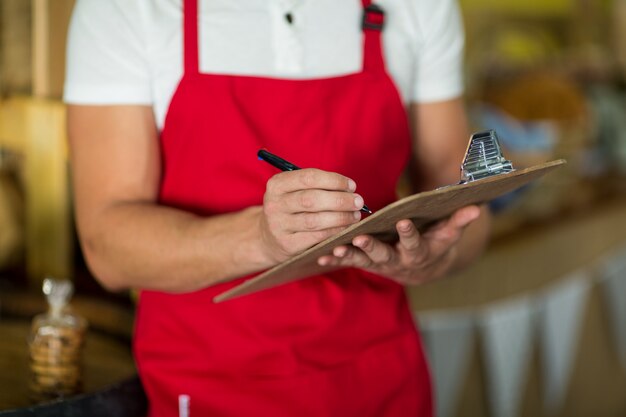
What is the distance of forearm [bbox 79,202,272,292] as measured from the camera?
1.09 m

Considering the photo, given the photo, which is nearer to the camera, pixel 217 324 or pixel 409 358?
pixel 217 324

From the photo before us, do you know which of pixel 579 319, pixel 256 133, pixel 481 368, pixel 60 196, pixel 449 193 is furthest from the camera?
pixel 579 319

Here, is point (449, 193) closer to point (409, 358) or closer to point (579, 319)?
point (409, 358)

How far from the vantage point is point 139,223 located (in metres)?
1.14

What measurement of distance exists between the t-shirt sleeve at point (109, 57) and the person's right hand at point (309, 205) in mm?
313

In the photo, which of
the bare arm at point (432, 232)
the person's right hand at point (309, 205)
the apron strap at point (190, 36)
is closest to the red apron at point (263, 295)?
the apron strap at point (190, 36)

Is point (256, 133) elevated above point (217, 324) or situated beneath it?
elevated above

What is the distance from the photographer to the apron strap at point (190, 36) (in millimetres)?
1190

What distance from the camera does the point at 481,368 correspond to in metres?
2.62

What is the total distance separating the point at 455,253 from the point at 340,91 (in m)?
0.29

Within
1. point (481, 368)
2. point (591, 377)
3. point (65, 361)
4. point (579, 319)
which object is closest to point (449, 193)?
point (65, 361)

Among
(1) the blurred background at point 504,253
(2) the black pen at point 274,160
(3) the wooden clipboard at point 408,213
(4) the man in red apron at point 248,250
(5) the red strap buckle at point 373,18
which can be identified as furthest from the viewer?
(1) the blurred background at point 504,253

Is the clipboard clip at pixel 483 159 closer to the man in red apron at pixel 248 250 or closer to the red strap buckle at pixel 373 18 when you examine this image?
the man in red apron at pixel 248 250

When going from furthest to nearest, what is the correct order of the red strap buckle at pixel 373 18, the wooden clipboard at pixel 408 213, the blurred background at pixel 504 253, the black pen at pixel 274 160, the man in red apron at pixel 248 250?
the blurred background at pixel 504 253 → the red strap buckle at pixel 373 18 → the man in red apron at pixel 248 250 → the black pen at pixel 274 160 → the wooden clipboard at pixel 408 213
